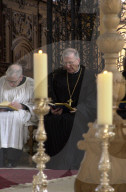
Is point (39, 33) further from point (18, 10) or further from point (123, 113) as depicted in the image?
point (123, 113)

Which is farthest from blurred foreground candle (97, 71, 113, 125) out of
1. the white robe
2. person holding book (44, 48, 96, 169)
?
the white robe

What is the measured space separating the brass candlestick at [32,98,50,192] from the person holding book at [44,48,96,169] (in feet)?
14.8

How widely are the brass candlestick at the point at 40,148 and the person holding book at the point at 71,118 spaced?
4.50 metres

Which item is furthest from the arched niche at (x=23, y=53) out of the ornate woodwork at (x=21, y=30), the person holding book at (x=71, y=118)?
the person holding book at (x=71, y=118)

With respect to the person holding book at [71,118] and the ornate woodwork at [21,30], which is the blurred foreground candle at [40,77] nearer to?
the person holding book at [71,118]

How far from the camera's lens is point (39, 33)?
12.3m

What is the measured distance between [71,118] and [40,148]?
4.72 metres

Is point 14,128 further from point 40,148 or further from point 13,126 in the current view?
point 40,148

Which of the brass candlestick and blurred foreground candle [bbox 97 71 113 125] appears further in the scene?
the brass candlestick

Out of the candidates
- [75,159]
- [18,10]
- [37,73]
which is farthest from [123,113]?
[18,10]

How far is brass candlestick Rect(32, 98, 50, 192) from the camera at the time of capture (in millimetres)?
2133

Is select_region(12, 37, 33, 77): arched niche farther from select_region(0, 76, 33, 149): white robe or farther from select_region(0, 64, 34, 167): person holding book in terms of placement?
select_region(0, 76, 33, 149): white robe

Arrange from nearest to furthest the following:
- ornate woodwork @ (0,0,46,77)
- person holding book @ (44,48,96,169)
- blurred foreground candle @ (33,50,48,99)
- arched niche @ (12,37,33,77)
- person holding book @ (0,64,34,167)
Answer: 1. blurred foreground candle @ (33,50,48,99)
2. person holding book @ (44,48,96,169)
3. person holding book @ (0,64,34,167)
4. ornate woodwork @ (0,0,46,77)
5. arched niche @ (12,37,33,77)

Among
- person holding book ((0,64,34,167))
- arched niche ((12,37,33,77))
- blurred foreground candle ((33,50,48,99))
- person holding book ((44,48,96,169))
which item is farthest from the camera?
arched niche ((12,37,33,77))
